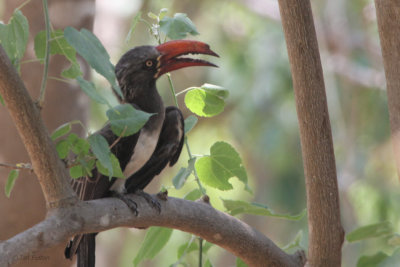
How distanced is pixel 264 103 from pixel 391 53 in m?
8.54

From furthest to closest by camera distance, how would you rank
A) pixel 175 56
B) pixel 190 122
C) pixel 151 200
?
pixel 175 56 → pixel 190 122 → pixel 151 200

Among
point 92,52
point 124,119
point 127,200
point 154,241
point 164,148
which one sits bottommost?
point 154,241

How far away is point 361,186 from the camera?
352 inches

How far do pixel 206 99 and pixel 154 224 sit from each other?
55 centimetres

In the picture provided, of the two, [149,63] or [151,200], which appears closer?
[151,200]

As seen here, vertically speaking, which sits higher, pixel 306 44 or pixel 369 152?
pixel 369 152

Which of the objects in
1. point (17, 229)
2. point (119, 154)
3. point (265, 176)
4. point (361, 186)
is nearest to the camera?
point (119, 154)

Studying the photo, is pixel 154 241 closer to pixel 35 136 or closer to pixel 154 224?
pixel 154 224

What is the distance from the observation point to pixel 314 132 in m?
2.36

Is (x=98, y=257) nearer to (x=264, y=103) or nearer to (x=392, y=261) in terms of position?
(x=264, y=103)

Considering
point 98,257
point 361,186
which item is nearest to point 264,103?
point 361,186

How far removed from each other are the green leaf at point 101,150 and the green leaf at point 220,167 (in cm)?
89

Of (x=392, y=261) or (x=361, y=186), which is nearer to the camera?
(x=392, y=261)

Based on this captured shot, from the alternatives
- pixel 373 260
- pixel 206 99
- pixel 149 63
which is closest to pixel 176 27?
pixel 206 99
